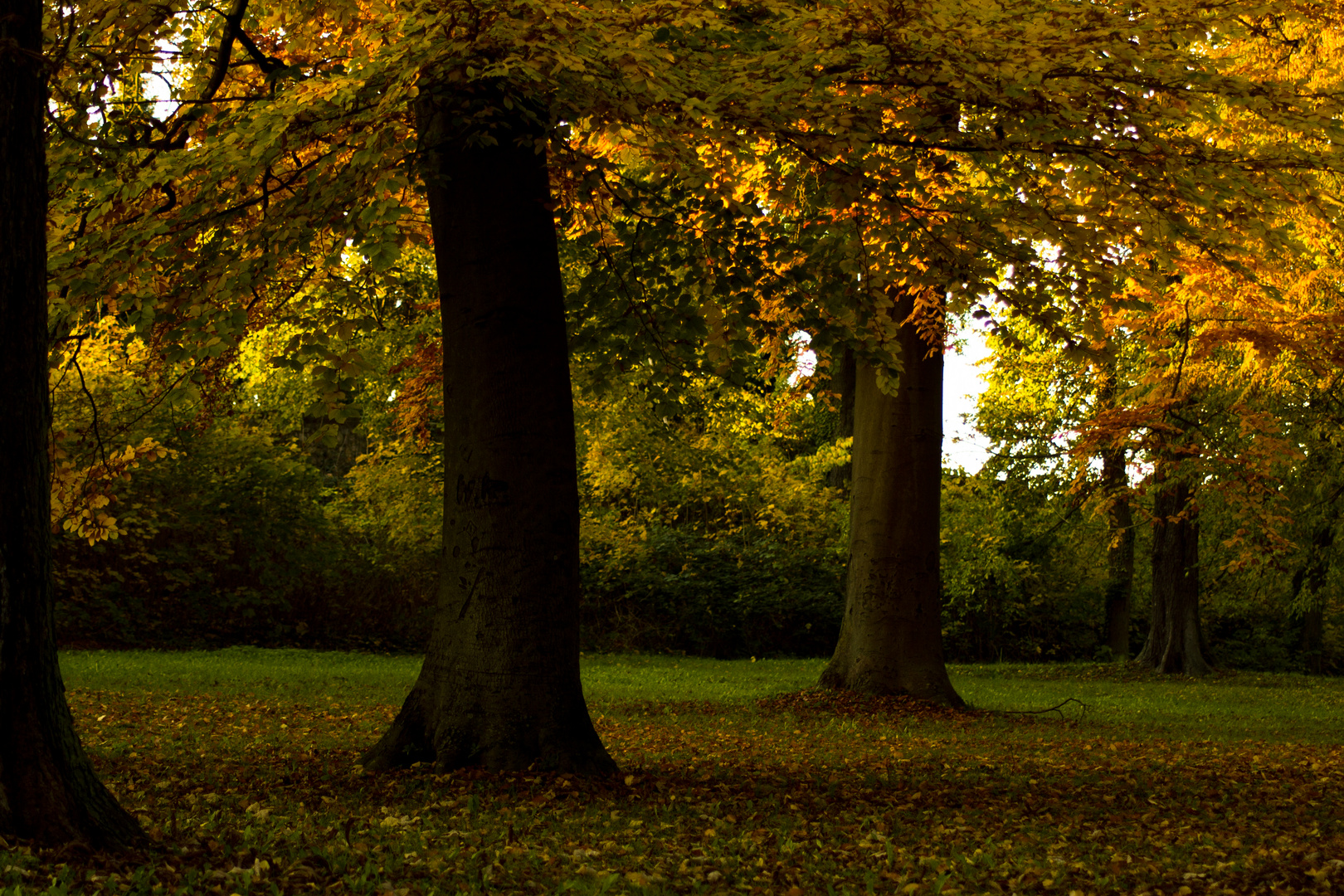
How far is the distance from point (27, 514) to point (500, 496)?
2992mm

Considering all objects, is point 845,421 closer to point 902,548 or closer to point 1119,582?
point 1119,582

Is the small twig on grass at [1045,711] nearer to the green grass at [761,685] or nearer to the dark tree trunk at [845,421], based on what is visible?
the green grass at [761,685]

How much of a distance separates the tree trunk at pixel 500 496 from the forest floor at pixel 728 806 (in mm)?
329

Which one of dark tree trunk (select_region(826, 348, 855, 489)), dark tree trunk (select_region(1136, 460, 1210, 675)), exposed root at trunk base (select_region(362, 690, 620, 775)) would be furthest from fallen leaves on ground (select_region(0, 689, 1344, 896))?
dark tree trunk (select_region(826, 348, 855, 489))

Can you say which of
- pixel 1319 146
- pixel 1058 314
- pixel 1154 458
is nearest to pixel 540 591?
pixel 1058 314

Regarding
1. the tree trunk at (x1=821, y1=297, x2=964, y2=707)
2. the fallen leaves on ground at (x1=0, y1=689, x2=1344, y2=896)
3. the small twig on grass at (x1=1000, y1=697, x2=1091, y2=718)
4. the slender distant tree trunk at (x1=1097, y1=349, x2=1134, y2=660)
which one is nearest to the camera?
the fallen leaves on ground at (x1=0, y1=689, x2=1344, y2=896)

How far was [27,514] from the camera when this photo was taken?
4.33m

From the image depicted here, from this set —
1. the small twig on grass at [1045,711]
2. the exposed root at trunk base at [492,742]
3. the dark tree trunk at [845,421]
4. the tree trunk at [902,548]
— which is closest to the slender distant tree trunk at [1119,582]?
the dark tree trunk at [845,421]

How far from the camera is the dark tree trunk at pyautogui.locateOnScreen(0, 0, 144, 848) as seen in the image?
4285mm

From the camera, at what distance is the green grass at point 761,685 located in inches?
505

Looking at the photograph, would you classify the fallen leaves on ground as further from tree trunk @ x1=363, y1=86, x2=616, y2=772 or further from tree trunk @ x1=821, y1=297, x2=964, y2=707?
tree trunk @ x1=821, y1=297, x2=964, y2=707

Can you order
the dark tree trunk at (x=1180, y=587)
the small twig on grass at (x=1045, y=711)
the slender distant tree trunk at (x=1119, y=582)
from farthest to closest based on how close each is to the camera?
the slender distant tree trunk at (x=1119, y=582)
the dark tree trunk at (x=1180, y=587)
the small twig on grass at (x=1045, y=711)

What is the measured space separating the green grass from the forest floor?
292 mm

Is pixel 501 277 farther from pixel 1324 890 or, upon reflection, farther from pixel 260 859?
pixel 1324 890
